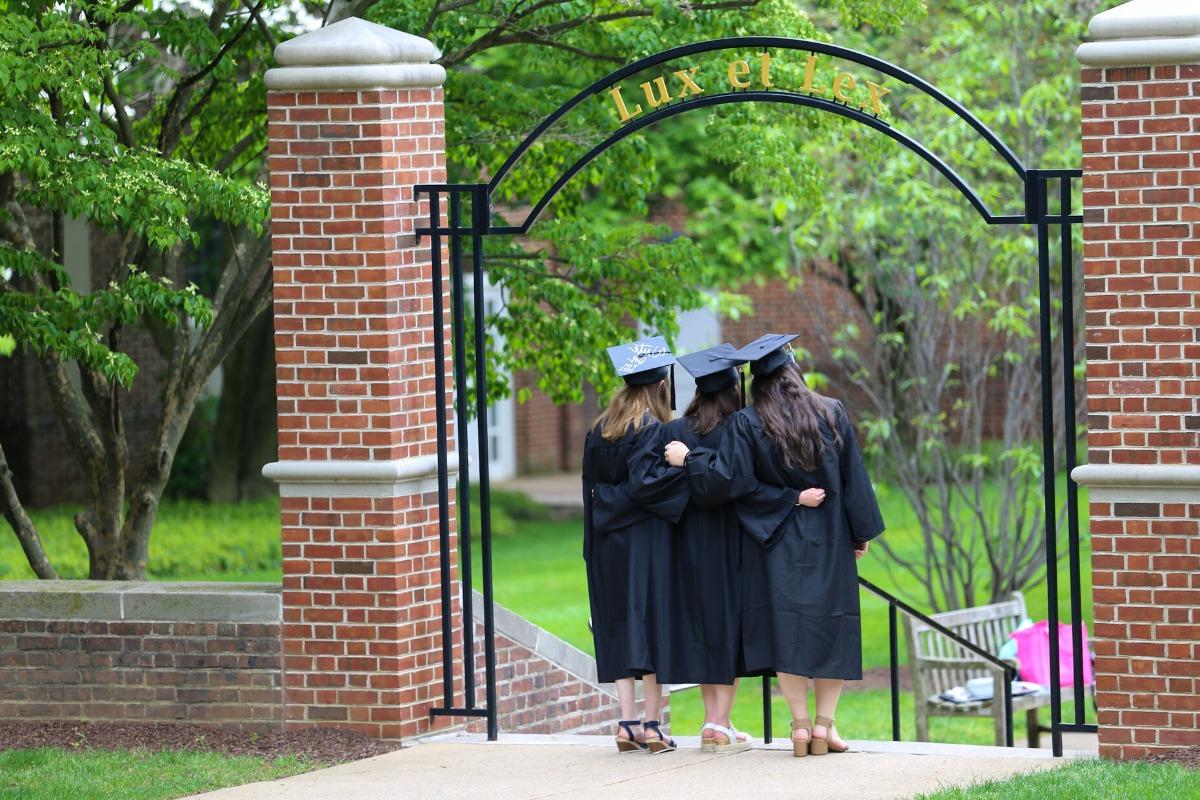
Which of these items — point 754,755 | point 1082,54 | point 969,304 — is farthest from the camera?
Answer: point 969,304

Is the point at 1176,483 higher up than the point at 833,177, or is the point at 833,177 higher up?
the point at 833,177

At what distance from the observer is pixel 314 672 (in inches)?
329

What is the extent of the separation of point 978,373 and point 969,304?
1.18m

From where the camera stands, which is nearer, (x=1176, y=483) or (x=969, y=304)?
(x=1176, y=483)

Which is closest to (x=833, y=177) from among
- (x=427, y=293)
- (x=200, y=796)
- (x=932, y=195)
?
(x=932, y=195)

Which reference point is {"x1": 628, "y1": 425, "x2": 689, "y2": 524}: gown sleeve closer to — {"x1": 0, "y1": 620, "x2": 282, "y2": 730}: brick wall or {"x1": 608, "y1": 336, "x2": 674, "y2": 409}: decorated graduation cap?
{"x1": 608, "y1": 336, "x2": 674, "y2": 409}: decorated graduation cap

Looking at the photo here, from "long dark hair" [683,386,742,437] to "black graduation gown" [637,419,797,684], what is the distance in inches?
1.2

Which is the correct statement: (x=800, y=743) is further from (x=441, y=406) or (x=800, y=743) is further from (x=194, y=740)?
(x=194, y=740)

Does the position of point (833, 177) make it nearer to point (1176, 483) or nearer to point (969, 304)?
point (969, 304)

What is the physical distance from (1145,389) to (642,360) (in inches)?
76.2

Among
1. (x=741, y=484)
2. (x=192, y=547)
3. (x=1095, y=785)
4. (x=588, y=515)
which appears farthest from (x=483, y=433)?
(x=192, y=547)

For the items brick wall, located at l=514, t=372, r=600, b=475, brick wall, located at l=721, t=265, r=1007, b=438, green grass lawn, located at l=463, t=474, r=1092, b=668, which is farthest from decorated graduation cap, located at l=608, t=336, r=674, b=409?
brick wall, located at l=514, t=372, r=600, b=475

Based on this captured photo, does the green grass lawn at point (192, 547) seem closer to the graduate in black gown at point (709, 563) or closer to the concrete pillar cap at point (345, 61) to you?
the concrete pillar cap at point (345, 61)

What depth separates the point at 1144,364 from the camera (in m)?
7.29
